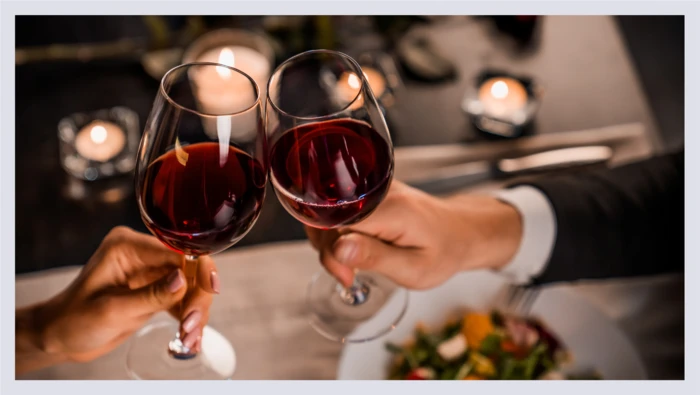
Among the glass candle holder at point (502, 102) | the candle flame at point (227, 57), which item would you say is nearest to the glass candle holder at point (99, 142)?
the candle flame at point (227, 57)

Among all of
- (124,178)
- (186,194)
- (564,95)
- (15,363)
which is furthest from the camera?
(564,95)

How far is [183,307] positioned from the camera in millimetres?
641

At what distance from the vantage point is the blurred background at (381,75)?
86 centimetres

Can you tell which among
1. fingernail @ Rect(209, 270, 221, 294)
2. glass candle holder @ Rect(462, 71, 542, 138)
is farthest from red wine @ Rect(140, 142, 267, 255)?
glass candle holder @ Rect(462, 71, 542, 138)

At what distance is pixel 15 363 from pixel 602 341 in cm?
63

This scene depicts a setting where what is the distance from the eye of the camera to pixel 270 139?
0.52 m

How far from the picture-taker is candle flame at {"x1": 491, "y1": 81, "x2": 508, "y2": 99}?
3.14 ft

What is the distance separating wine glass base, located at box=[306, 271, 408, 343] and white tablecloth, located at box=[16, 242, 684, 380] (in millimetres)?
14

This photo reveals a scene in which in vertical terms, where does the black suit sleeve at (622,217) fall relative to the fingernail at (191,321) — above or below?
above

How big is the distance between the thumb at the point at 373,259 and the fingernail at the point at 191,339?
153 millimetres

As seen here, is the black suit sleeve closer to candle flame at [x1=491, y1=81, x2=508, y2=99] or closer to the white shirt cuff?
the white shirt cuff

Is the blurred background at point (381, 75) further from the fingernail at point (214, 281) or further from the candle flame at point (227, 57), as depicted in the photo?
the fingernail at point (214, 281)

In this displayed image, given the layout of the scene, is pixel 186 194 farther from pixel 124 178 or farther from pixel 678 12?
pixel 678 12

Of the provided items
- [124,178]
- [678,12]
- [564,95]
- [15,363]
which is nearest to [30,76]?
[124,178]
